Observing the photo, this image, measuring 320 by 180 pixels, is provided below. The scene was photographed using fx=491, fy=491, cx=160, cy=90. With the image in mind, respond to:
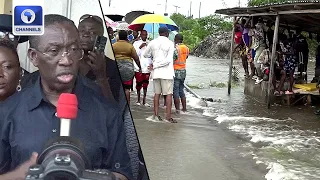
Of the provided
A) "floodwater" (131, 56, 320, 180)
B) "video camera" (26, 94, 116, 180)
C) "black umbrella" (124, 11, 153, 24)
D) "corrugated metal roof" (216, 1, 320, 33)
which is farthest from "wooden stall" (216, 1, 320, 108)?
"video camera" (26, 94, 116, 180)

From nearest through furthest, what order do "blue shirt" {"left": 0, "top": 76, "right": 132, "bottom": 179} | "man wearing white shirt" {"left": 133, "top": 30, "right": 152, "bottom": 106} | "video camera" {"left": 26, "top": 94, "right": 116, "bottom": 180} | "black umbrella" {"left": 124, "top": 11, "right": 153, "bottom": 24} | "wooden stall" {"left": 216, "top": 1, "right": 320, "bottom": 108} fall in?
"video camera" {"left": 26, "top": 94, "right": 116, "bottom": 180}
"blue shirt" {"left": 0, "top": 76, "right": 132, "bottom": 179}
"wooden stall" {"left": 216, "top": 1, "right": 320, "bottom": 108}
"man wearing white shirt" {"left": 133, "top": 30, "right": 152, "bottom": 106}
"black umbrella" {"left": 124, "top": 11, "right": 153, "bottom": 24}

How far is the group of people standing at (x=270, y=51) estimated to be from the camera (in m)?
11.7

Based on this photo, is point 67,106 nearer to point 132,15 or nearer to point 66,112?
point 66,112

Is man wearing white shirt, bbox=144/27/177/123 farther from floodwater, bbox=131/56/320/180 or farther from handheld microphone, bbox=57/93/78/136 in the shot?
handheld microphone, bbox=57/93/78/136

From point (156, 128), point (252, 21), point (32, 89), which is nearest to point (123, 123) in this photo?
point (32, 89)

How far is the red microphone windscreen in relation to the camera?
5.15ft

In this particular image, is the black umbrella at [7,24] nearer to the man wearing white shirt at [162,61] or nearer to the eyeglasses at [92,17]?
the eyeglasses at [92,17]

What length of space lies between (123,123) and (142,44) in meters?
8.48

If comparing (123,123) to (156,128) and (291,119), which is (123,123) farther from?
(291,119)

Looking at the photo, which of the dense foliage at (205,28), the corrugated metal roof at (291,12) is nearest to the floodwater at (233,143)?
the corrugated metal roof at (291,12)

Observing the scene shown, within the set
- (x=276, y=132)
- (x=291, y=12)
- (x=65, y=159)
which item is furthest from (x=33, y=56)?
(x=291, y=12)

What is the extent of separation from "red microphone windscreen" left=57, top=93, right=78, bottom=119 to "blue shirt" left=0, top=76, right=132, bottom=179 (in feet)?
0.19

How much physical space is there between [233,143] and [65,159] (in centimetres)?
644

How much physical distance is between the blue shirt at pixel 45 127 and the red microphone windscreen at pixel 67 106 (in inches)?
2.3
